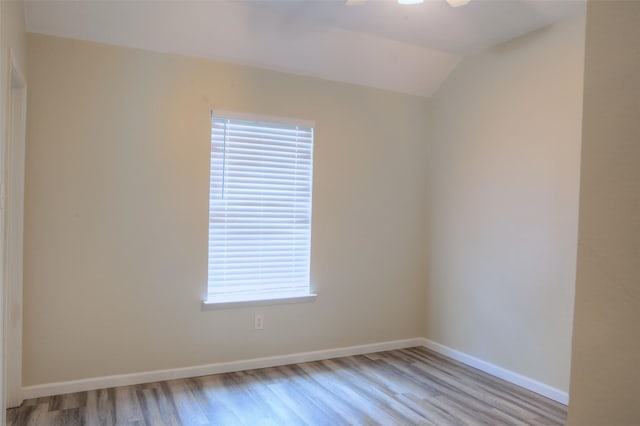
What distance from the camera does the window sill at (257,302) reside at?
10.6ft

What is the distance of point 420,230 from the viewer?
414cm

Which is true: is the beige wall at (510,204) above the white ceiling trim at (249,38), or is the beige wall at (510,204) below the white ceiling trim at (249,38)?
below

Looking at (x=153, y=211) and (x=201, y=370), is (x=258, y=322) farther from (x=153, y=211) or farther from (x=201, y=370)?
(x=153, y=211)

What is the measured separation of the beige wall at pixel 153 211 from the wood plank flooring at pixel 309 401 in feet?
0.71

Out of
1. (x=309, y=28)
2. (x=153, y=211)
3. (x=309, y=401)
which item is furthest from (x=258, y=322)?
(x=309, y=28)

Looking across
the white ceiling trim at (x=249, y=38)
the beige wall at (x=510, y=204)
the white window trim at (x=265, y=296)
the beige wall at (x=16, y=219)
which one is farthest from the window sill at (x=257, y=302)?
the white ceiling trim at (x=249, y=38)

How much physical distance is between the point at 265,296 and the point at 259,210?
2.25 ft

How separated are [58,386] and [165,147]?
1.71m

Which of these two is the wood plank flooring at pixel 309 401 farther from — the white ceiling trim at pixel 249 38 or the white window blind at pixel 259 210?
the white ceiling trim at pixel 249 38

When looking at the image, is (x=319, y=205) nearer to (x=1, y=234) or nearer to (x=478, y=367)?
(x=478, y=367)

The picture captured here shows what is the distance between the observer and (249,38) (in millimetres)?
3129

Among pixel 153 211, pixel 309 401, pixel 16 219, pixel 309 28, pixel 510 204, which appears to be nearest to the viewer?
pixel 16 219

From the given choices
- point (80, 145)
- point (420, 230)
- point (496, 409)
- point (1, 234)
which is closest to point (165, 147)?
point (80, 145)

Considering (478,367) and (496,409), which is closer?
(496,409)
